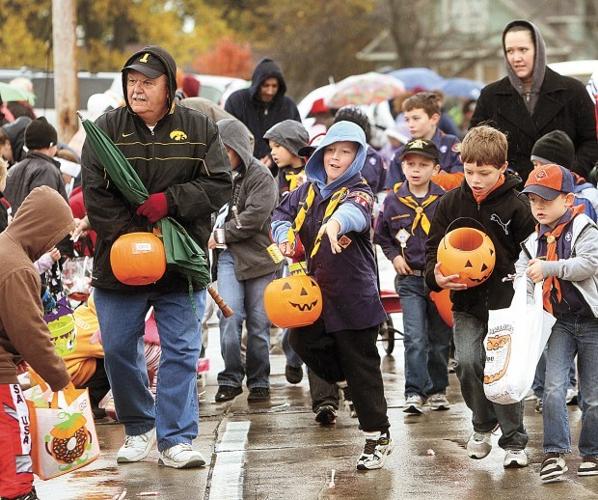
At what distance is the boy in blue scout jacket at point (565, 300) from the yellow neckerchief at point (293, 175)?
3.64 m

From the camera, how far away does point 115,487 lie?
7.62 m

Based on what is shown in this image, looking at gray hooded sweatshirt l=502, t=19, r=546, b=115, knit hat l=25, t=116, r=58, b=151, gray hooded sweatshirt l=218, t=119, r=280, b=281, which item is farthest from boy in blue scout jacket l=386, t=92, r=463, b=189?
knit hat l=25, t=116, r=58, b=151

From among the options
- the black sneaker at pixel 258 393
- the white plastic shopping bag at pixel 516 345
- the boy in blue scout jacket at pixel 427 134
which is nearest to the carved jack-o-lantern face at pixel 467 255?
the white plastic shopping bag at pixel 516 345

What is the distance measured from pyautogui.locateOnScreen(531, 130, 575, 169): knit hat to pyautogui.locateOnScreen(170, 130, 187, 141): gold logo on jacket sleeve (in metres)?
2.40

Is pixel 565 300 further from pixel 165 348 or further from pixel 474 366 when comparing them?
pixel 165 348

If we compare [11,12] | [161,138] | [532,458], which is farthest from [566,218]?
[11,12]

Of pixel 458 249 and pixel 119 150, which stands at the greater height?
pixel 119 150

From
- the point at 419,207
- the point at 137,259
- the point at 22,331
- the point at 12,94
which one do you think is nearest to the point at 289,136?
the point at 419,207

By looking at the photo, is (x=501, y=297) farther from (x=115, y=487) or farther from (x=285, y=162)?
(x=285, y=162)

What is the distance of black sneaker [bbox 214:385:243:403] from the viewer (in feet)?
34.8

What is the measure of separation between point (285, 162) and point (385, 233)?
5.19ft

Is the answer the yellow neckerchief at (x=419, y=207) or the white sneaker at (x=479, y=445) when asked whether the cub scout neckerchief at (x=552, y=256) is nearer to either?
the white sneaker at (x=479, y=445)

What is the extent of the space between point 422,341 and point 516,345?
2.42 meters

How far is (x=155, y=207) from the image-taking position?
26.0ft
